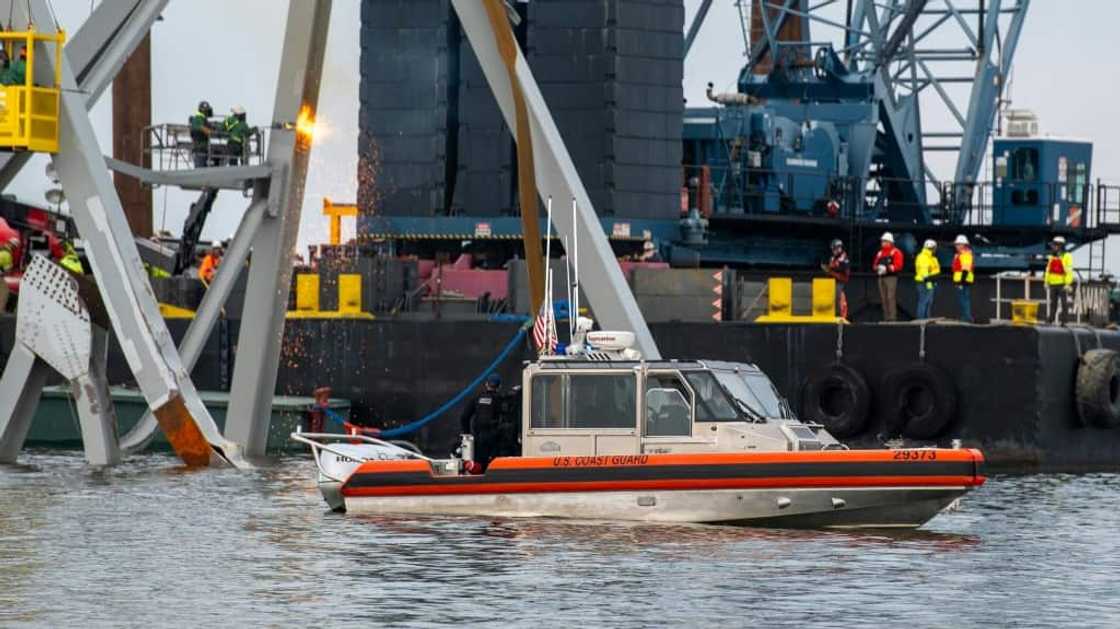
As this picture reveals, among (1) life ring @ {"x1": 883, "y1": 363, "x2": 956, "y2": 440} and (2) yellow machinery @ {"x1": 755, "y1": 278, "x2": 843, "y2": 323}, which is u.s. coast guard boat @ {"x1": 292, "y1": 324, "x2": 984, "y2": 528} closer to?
(1) life ring @ {"x1": 883, "y1": 363, "x2": 956, "y2": 440}

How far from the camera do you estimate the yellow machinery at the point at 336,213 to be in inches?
1800

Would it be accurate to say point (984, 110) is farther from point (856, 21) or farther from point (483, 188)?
point (483, 188)

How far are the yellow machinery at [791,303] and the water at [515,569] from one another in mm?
7826

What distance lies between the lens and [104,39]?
103 ft

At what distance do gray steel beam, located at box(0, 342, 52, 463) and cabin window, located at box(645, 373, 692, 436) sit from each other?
34.6 feet

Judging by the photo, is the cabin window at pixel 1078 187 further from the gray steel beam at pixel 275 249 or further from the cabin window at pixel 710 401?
the cabin window at pixel 710 401

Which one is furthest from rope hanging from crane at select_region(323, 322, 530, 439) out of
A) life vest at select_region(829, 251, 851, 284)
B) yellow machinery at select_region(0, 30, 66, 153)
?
yellow machinery at select_region(0, 30, 66, 153)

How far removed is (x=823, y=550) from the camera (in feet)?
77.4

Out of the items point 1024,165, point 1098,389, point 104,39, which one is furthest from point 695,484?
point 1024,165

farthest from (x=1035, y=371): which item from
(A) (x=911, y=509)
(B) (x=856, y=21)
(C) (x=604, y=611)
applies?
(B) (x=856, y=21)

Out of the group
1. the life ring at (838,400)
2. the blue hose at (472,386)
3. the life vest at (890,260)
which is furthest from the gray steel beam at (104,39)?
the life vest at (890,260)

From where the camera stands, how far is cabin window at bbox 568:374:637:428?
25.0 meters

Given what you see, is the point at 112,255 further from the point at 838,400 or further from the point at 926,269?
the point at 926,269

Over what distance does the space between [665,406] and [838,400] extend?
35.7ft
